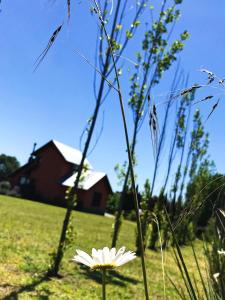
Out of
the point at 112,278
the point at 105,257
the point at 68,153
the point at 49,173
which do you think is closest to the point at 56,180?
the point at 49,173

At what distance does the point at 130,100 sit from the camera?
12156mm

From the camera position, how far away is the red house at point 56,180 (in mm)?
42250

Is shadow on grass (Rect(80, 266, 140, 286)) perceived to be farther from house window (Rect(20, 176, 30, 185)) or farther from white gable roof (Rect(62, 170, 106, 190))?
house window (Rect(20, 176, 30, 185))

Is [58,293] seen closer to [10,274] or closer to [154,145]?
[10,274]

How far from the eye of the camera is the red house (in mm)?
42250

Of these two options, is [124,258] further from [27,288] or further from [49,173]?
[49,173]

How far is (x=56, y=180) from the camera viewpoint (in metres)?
42.8

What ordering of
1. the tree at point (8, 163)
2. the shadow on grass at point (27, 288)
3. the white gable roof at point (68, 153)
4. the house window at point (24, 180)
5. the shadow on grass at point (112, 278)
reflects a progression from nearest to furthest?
1. the shadow on grass at point (27, 288)
2. the shadow on grass at point (112, 278)
3. the white gable roof at point (68, 153)
4. the house window at point (24, 180)
5. the tree at point (8, 163)

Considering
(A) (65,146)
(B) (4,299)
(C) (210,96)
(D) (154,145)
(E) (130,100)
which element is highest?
(A) (65,146)

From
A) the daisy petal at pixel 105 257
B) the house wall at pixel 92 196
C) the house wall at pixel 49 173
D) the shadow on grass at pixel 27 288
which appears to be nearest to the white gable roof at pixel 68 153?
the house wall at pixel 49 173

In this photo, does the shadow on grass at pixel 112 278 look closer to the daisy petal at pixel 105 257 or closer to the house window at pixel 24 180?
the daisy petal at pixel 105 257

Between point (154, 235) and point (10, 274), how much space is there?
11245mm

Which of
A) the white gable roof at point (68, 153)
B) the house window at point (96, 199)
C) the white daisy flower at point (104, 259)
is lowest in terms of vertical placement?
the white daisy flower at point (104, 259)

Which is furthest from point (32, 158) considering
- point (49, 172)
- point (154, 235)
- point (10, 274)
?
point (10, 274)
